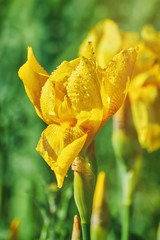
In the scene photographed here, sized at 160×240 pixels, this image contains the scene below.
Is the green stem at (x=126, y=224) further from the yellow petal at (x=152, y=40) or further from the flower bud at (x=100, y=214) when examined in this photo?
the yellow petal at (x=152, y=40)

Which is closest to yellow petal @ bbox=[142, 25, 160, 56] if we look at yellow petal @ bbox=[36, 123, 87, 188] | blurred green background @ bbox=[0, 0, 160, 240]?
blurred green background @ bbox=[0, 0, 160, 240]

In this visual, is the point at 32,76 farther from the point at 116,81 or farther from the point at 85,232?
the point at 85,232

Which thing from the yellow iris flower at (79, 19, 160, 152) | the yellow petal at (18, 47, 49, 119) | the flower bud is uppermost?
the yellow petal at (18, 47, 49, 119)

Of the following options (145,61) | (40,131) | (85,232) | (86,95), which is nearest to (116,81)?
(86,95)

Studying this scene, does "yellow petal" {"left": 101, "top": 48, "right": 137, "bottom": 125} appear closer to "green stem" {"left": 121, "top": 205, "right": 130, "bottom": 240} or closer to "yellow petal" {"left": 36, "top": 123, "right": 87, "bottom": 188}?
"yellow petal" {"left": 36, "top": 123, "right": 87, "bottom": 188}

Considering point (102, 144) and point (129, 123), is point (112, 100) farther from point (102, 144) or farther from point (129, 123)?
point (102, 144)

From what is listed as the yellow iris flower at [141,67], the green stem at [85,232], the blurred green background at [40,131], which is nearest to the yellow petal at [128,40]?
the yellow iris flower at [141,67]
